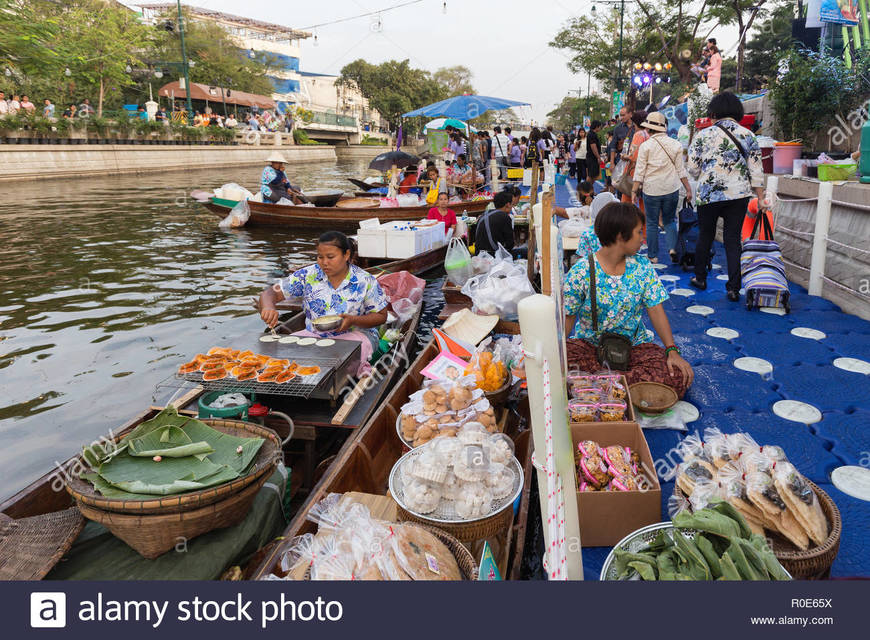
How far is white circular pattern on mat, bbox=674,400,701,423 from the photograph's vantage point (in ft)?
12.7

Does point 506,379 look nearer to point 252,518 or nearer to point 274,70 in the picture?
point 252,518

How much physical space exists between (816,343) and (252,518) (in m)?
5.06

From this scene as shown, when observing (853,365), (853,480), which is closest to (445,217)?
(853,365)

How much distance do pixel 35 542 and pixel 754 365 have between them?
5.08 meters

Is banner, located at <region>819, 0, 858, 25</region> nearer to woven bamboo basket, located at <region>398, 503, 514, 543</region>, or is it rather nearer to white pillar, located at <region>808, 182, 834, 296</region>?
white pillar, located at <region>808, 182, 834, 296</region>

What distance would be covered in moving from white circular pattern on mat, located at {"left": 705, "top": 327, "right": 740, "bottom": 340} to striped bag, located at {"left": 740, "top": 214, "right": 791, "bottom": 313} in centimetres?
79

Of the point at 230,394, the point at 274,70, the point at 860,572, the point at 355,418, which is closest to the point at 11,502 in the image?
the point at 230,394

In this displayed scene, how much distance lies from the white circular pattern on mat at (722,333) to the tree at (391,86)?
68.2 meters

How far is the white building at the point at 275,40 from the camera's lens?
74.2 meters

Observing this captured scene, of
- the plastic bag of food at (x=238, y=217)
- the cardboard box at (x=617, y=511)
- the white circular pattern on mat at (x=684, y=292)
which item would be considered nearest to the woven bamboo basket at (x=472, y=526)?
the cardboard box at (x=617, y=511)

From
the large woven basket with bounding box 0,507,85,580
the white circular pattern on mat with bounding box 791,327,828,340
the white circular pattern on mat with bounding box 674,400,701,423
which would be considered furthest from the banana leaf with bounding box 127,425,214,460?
the white circular pattern on mat with bounding box 791,327,828,340

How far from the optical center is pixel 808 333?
5211 millimetres

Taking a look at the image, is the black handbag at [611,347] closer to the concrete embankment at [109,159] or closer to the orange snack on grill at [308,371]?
the orange snack on grill at [308,371]

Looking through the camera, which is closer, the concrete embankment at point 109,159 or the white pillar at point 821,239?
the white pillar at point 821,239
